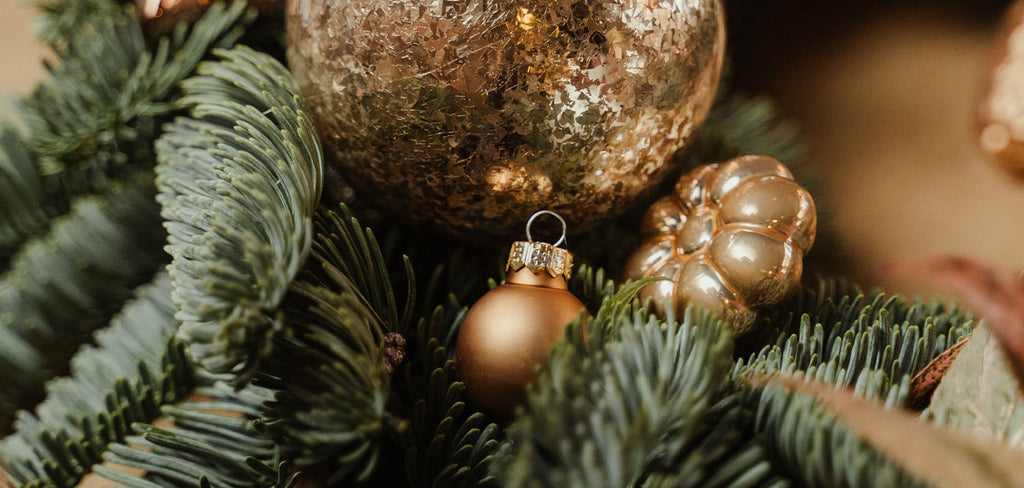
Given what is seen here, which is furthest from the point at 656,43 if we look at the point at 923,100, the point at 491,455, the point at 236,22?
the point at 923,100

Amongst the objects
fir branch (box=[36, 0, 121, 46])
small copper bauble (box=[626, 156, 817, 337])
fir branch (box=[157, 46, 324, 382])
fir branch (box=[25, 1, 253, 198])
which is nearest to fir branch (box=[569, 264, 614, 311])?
small copper bauble (box=[626, 156, 817, 337])

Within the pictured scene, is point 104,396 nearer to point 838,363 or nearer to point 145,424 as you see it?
point 145,424

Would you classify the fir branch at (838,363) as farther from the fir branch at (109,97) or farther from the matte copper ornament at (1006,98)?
the fir branch at (109,97)

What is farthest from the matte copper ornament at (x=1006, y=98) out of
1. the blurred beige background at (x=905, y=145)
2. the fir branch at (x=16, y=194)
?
the fir branch at (x=16, y=194)

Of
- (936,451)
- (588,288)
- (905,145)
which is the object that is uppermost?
(905,145)

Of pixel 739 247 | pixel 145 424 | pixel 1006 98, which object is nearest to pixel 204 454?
pixel 145 424
